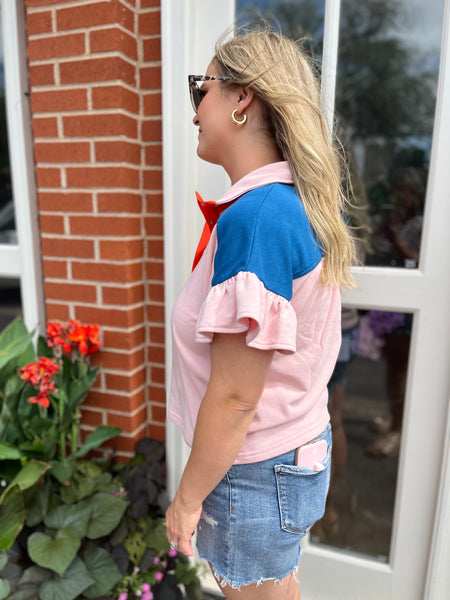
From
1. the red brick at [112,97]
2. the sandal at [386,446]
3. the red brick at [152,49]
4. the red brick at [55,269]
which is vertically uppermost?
the red brick at [152,49]

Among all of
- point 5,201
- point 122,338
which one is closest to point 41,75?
point 5,201

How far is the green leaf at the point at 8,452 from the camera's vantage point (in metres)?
1.43

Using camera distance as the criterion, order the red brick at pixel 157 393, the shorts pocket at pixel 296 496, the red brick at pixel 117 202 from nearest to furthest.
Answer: the shorts pocket at pixel 296 496, the red brick at pixel 117 202, the red brick at pixel 157 393

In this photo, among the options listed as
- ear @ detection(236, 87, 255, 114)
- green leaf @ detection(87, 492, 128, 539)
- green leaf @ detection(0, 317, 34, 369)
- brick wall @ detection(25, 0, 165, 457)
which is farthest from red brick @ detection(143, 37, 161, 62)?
green leaf @ detection(87, 492, 128, 539)

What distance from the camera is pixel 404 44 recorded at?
3693mm

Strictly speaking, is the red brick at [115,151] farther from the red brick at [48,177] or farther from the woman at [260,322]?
the woman at [260,322]

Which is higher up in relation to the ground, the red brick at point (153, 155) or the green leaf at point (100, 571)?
the red brick at point (153, 155)

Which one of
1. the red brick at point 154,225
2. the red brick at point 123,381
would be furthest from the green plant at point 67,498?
the red brick at point 154,225

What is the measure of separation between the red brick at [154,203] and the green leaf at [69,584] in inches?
51.7

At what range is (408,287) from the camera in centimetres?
153

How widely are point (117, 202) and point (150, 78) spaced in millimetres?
485

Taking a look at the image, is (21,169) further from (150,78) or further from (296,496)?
(296,496)

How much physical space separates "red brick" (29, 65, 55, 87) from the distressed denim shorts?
1550mm

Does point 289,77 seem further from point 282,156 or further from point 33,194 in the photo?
point 33,194
